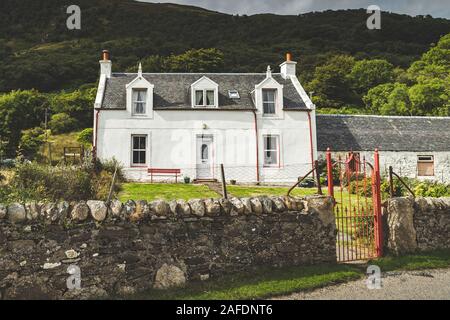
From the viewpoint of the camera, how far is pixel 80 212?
7.10 m

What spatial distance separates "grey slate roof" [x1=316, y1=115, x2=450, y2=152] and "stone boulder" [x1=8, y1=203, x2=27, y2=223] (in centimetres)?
2347

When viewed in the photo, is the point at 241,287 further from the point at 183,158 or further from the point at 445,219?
the point at 183,158

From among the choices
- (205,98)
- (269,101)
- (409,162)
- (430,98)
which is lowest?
(409,162)

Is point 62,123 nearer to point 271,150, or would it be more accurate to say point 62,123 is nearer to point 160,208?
point 271,150

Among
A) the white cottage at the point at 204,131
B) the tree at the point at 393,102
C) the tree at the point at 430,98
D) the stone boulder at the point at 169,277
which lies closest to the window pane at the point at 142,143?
the white cottage at the point at 204,131

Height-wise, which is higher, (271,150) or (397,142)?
(397,142)

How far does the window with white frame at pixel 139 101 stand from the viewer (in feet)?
81.5

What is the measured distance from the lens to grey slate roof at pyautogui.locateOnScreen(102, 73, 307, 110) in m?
25.1

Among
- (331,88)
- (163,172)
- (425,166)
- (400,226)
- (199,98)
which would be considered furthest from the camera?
(331,88)

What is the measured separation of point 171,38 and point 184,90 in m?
82.9

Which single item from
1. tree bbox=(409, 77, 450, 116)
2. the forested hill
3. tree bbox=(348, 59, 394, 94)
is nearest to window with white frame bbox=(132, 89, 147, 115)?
tree bbox=(409, 77, 450, 116)

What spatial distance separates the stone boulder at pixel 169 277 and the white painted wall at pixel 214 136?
16218 mm

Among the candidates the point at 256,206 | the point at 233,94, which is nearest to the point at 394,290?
the point at 256,206
